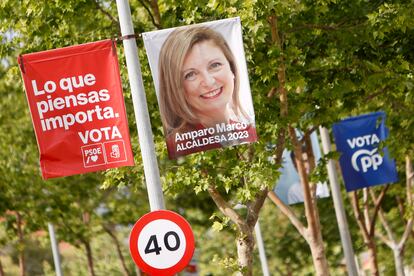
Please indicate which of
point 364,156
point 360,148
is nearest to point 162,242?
point 360,148

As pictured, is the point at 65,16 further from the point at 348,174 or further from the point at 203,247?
the point at 203,247

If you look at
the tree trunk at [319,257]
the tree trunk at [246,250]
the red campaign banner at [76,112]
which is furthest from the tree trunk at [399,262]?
the red campaign banner at [76,112]

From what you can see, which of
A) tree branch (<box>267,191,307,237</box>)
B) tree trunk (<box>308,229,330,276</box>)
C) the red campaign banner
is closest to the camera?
the red campaign banner

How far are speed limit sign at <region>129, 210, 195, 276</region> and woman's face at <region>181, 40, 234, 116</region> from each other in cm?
158

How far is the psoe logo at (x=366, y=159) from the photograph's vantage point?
22406 mm

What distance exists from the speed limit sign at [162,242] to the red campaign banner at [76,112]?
2.94 feet

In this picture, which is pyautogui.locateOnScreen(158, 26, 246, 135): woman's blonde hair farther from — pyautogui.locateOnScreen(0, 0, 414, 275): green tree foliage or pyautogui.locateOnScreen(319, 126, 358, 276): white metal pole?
pyautogui.locateOnScreen(319, 126, 358, 276): white metal pole

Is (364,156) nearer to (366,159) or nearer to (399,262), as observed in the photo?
(366,159)

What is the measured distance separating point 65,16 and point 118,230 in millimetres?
34151

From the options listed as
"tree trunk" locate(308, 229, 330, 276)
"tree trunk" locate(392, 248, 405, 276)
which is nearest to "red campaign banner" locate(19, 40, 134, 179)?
"tree trunk" locate(308, 229, 330, 276)

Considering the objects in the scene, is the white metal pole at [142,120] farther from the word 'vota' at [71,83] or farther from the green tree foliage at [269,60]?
the green tree foliage at [269,60]

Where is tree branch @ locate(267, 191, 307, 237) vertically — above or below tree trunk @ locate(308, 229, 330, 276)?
above

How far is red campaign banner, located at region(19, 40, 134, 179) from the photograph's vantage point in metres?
12.0

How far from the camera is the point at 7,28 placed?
18.3m
